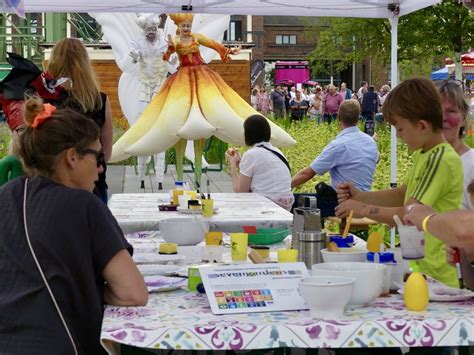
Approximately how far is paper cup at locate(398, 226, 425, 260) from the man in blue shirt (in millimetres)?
4381

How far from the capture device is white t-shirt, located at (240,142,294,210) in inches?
303

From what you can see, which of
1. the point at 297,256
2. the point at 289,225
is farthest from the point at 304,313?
the point at 289,225

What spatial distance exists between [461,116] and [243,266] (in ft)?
6.41

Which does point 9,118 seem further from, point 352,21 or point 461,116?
point 352,21

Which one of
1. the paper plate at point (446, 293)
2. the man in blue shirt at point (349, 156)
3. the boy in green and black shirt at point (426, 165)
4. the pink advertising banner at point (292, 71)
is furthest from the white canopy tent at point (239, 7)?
the pink advertising banner at point (292, 71)

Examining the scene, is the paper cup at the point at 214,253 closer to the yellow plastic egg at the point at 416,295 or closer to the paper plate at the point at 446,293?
the paper plate at the point at 446,293

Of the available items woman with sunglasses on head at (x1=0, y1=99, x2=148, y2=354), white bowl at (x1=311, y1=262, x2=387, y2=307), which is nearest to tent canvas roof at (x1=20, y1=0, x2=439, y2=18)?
woman with sunglasses on head at (x1=0, y1=99, x2=148, y2=354)

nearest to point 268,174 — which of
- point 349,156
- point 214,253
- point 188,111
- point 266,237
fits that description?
point 349,156

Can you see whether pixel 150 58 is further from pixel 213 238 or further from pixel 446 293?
pixel 446 293

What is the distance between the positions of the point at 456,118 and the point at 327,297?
7.20 ft

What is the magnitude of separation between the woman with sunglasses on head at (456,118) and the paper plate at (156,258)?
4.98ft

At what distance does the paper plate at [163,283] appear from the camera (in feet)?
12.4

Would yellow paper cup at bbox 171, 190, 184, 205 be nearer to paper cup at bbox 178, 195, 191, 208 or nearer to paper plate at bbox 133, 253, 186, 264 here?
paper cup at bbox 178, 195, 191, 208

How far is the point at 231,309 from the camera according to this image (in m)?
3.34
